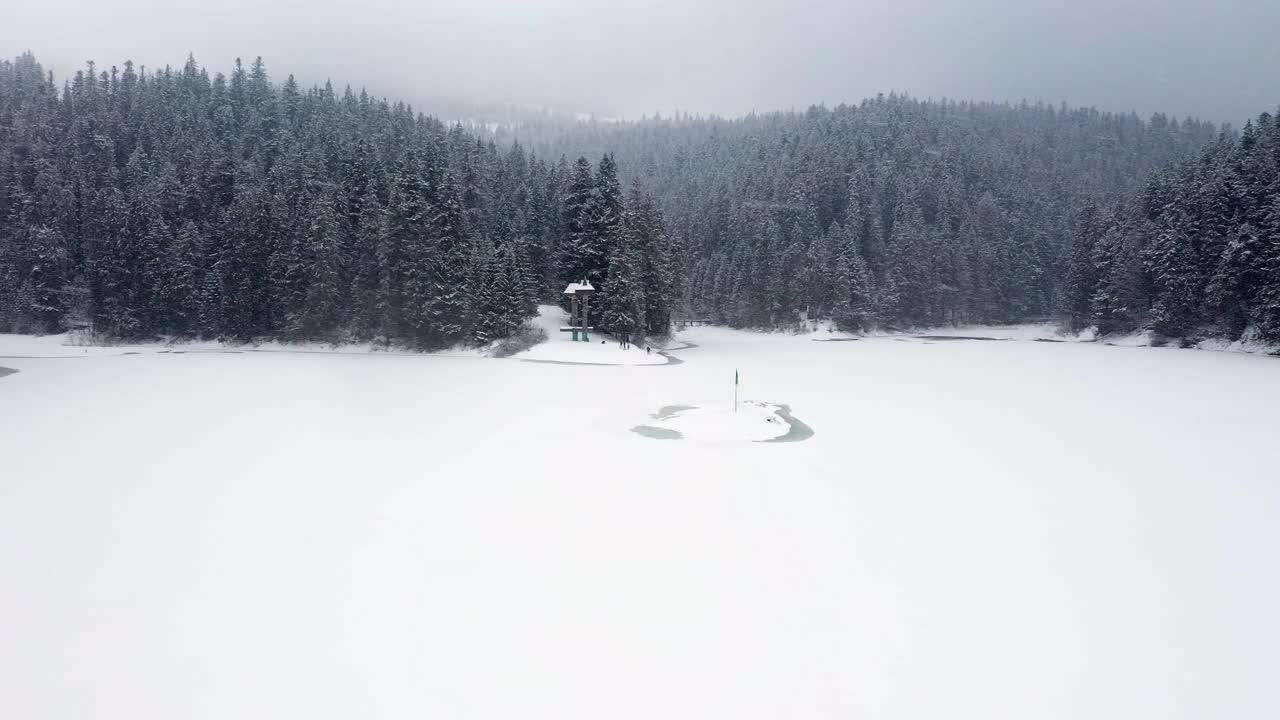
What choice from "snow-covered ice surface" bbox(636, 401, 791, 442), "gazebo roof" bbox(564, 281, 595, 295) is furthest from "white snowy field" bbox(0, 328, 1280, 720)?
"gazebo roof" bbox(564, 281, 595, 295)

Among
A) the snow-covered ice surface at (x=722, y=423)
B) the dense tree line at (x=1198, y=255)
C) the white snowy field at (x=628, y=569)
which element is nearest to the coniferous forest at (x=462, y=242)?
the dense tree line at (x=1198, y=255)

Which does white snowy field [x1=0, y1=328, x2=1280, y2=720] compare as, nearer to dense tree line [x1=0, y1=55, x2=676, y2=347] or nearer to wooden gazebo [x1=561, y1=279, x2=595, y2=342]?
wooden gazebo [x1=561, y1=279, x2=595, y2=342]

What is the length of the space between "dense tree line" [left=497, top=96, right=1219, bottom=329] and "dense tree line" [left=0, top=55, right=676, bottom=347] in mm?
25746

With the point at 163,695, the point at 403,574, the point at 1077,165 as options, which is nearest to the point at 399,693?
the point at 163,695

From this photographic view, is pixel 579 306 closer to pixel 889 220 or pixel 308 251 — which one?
pixel 308 251

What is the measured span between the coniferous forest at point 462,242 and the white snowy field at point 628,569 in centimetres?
3575

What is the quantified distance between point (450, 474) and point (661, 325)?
48079 mm

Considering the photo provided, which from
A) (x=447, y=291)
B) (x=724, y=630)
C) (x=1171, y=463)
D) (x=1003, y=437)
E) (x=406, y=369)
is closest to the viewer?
(x=724, y=630)

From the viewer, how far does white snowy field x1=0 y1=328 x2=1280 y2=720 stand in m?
8.97

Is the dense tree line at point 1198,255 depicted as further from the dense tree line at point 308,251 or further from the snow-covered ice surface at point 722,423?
the snow-covered ice surface at point 722,423

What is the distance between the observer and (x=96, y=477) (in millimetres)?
18844

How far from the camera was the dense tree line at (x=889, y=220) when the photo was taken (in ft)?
307

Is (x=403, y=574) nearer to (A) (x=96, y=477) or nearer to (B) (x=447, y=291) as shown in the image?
(A) (x=96, y=477)

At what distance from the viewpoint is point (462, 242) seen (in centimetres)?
6438
